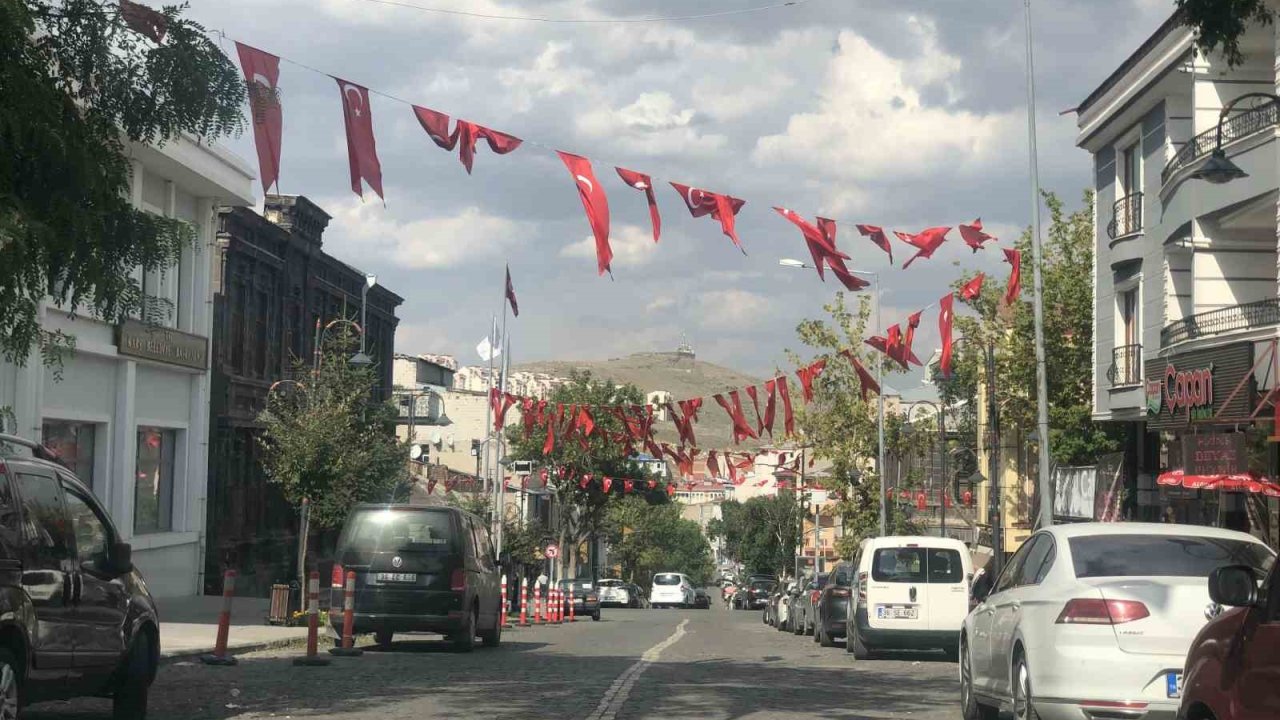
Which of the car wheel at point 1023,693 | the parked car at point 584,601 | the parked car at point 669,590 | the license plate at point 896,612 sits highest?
the car wheel at point 1023,693

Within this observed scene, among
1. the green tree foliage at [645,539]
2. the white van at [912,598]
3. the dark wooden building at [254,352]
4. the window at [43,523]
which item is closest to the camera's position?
the window at [43,523]

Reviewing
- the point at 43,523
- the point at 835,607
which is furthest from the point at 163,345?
the point at 43,523

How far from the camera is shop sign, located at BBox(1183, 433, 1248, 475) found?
24.3 meters

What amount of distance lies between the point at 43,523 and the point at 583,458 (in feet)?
206

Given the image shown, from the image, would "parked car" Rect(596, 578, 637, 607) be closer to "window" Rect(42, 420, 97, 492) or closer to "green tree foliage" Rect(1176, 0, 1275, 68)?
"window" Rect(42, 420, 97, 492)

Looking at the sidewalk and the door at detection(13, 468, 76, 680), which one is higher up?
the door at detection(13, 468, 76, 680)

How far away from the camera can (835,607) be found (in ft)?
84.0

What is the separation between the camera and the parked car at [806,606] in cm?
3109

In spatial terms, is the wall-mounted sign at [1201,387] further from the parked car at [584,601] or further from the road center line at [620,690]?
the parked car at [584,601]

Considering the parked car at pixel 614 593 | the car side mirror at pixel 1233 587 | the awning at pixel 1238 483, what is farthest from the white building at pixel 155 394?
the parked car at pixel 614 593

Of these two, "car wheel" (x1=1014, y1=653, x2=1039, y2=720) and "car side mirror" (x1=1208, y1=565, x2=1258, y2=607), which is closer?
"car side mirror" (x1=1208, y1=565, x2=1258, y2=607)

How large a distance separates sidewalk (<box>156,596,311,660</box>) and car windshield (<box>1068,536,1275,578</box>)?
11.3 metres

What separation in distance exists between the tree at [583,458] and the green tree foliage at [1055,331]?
27.4 meters

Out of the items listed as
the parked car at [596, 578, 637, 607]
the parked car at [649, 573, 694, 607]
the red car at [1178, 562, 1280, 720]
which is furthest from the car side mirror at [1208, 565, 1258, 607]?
the parked car at [649, 573, 694, 607]
